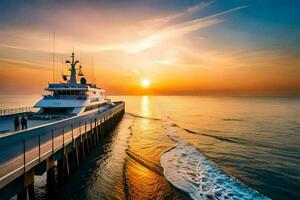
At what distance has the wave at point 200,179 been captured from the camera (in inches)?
603

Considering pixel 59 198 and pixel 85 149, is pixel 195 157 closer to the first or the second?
pixel 85 149

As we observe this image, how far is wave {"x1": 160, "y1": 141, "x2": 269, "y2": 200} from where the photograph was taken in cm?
1531

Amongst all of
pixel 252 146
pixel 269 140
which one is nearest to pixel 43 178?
pixel 252 146

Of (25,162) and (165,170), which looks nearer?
(25,162)

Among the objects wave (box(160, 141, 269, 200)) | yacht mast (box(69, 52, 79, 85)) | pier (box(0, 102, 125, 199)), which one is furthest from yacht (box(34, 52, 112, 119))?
wave (box(160, 141, 269, 200))

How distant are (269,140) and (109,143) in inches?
938

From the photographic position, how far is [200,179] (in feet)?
58.6

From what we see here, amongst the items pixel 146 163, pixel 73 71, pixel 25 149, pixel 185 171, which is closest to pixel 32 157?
pixel 25 149

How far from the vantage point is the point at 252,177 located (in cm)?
1898

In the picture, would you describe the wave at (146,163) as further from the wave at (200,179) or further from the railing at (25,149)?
the railing at (25,149)

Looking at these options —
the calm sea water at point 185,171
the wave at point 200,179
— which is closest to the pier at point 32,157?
the calm sea water at point 185,171

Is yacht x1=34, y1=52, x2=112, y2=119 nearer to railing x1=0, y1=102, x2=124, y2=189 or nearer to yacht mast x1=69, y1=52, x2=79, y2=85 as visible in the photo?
yacht mast x1=69, y1=52, x2=79, y2=85

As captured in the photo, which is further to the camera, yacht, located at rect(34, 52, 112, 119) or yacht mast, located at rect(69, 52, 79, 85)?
yacht mast, located at rect(69, 52, 79, 85)

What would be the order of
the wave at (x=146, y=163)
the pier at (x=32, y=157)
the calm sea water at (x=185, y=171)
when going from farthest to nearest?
the wave at (x=146, y=163) < the calm sea water at (x=185, y=171) < the pier at (x=32, y=157)
